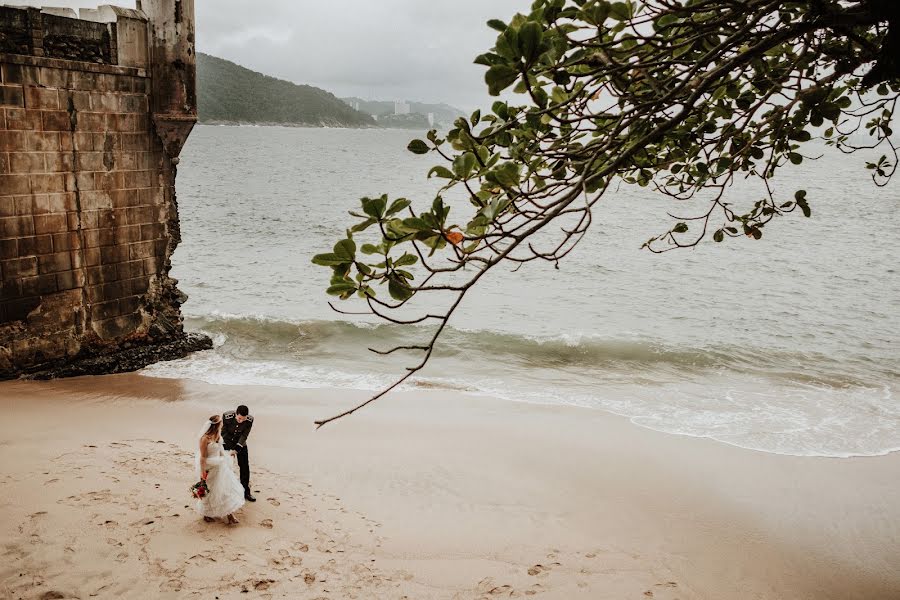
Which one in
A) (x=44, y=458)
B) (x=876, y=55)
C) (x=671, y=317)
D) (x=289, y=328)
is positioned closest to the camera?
(x=876, y=55)

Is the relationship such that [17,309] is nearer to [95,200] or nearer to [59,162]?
[95,200]

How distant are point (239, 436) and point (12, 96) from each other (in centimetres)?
580

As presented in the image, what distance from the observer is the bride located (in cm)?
548

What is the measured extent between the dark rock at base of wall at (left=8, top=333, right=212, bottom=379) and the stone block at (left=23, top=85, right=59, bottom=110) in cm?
377

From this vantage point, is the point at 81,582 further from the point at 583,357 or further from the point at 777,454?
the point at 583,357

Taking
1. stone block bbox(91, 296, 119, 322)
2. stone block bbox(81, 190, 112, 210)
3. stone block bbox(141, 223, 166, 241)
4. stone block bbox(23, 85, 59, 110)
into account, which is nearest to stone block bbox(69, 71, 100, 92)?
stone block bbox(23, 85, 59, 110)

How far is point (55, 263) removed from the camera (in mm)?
8898

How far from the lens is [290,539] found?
5.55 metres

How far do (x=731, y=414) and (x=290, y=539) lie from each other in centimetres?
765

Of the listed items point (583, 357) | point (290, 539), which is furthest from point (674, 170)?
point (583, 357)

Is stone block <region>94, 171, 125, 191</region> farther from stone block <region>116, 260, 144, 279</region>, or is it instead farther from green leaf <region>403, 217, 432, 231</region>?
green leaf <region>403, 217, 432, 231</region>

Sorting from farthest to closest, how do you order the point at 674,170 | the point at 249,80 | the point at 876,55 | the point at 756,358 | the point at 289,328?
the point at 249,80 < the point at 289,328 < the point at 756,358 < the point at 674,170 < the point at 876,55

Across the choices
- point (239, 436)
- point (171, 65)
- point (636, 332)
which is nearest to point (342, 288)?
point (239, 436)

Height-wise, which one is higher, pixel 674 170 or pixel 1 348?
pixel 674 170
